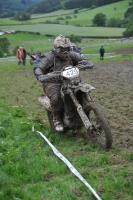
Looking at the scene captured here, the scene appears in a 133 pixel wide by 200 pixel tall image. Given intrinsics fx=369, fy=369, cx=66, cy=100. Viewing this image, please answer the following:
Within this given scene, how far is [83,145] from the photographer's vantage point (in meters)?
7.74

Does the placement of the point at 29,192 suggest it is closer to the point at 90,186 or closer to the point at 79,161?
the point at 90,186

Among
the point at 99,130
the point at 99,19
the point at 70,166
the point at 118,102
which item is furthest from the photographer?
the point at 99,19

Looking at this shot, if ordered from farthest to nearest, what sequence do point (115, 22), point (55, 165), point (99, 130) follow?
point (115, 22) → point (99, 130) → point (55, 165)

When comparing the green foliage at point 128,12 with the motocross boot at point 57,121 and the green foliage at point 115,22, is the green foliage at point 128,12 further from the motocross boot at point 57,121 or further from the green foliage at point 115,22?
the motocross boot at point 57,121

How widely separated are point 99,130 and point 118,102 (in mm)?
4675

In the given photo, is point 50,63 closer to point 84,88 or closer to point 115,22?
point 84,88

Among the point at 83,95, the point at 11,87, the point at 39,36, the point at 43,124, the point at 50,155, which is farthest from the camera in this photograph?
the point at 39,36

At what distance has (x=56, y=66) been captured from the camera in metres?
8.59

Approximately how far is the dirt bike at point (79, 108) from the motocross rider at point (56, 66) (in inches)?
6.2

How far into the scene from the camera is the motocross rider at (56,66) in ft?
26.9

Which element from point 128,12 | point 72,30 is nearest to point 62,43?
point 72,30

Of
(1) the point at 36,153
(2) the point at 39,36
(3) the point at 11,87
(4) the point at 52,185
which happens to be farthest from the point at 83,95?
(2) the point at 39,36

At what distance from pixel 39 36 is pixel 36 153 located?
77.1m

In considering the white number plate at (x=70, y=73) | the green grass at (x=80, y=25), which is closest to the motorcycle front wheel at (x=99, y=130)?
the white number plate at (x=70, y=73)
